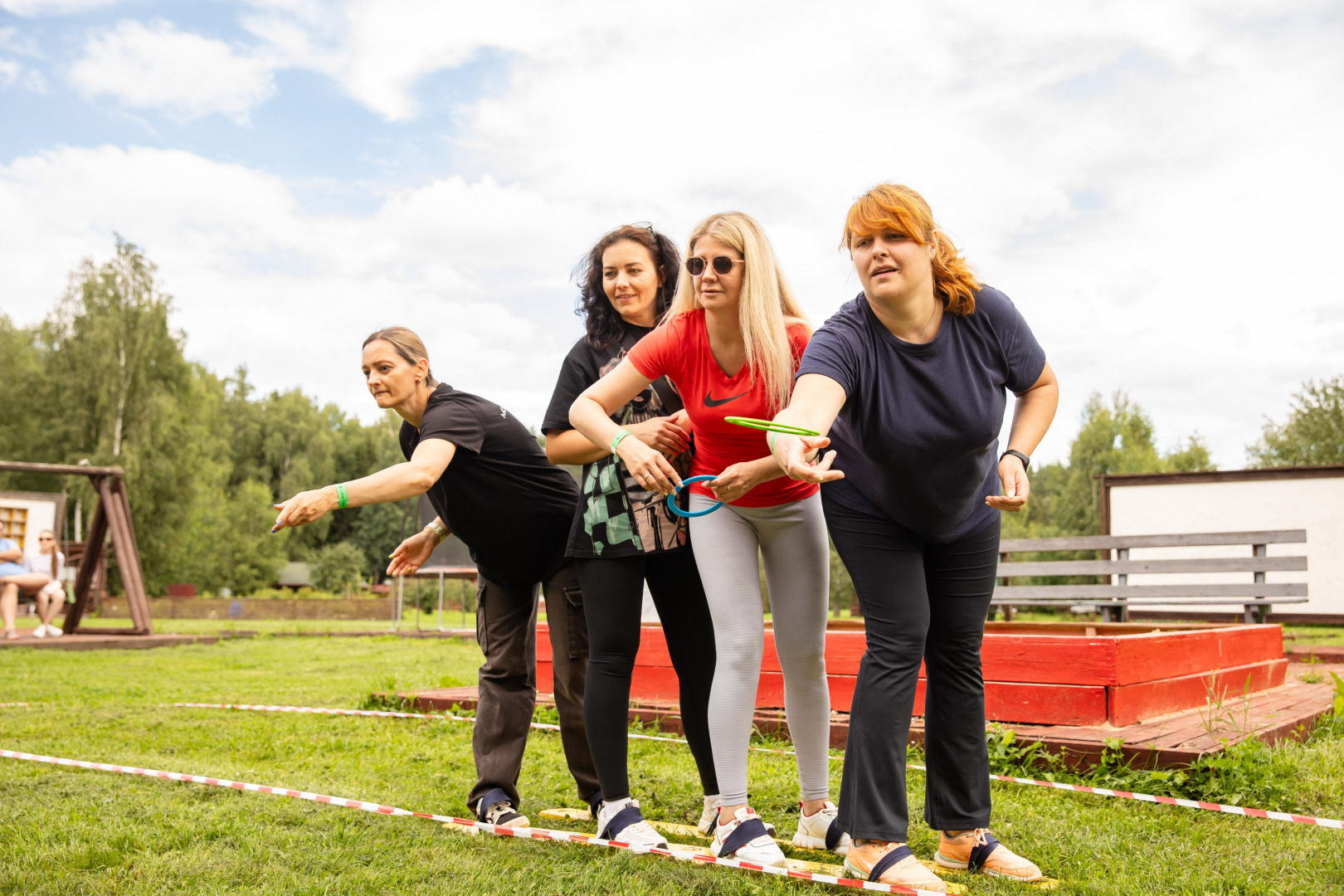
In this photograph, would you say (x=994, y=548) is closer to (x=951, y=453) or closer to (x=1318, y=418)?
(x=951, y=453)

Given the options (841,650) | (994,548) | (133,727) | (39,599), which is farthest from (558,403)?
(39,599)

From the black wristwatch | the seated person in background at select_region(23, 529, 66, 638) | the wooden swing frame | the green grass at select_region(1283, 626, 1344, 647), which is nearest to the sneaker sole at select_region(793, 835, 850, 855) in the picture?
the black wristwatch

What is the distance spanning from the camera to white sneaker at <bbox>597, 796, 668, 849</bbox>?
2.82m

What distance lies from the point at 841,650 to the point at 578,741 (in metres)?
1.71

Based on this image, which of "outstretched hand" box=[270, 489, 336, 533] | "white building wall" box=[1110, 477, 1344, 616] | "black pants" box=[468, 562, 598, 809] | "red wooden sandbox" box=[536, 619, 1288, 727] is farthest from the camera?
"white building wall" box=[1110, 477, 1344, 616]

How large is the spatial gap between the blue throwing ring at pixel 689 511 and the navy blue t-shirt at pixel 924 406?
1.23 ft

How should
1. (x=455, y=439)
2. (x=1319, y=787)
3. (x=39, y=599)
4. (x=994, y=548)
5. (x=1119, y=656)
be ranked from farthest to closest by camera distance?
1. (x=39, y=599)
2. (x=1119, y=656)
3. (x=1319, y=787)
4. (x=455, y=439)
5. (x=994, y=548)

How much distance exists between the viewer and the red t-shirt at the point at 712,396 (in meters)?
2.79

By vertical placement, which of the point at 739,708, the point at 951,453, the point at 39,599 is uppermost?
the point at 951,453

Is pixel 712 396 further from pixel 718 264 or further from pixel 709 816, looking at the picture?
pixel 709 816

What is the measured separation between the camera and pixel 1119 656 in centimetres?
408

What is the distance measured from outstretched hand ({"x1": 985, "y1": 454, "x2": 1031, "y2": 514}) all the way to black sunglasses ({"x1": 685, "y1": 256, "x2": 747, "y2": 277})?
94 centimetres

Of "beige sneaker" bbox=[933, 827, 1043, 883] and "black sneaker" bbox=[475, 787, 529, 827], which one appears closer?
"beige sneaker" bbox=[933, 827, 1043, 883]

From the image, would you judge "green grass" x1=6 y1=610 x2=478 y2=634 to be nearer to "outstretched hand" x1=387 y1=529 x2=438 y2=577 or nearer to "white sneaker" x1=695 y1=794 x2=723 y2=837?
"outstretched hand" x1=387 y1=529 x2=438 y2=577
